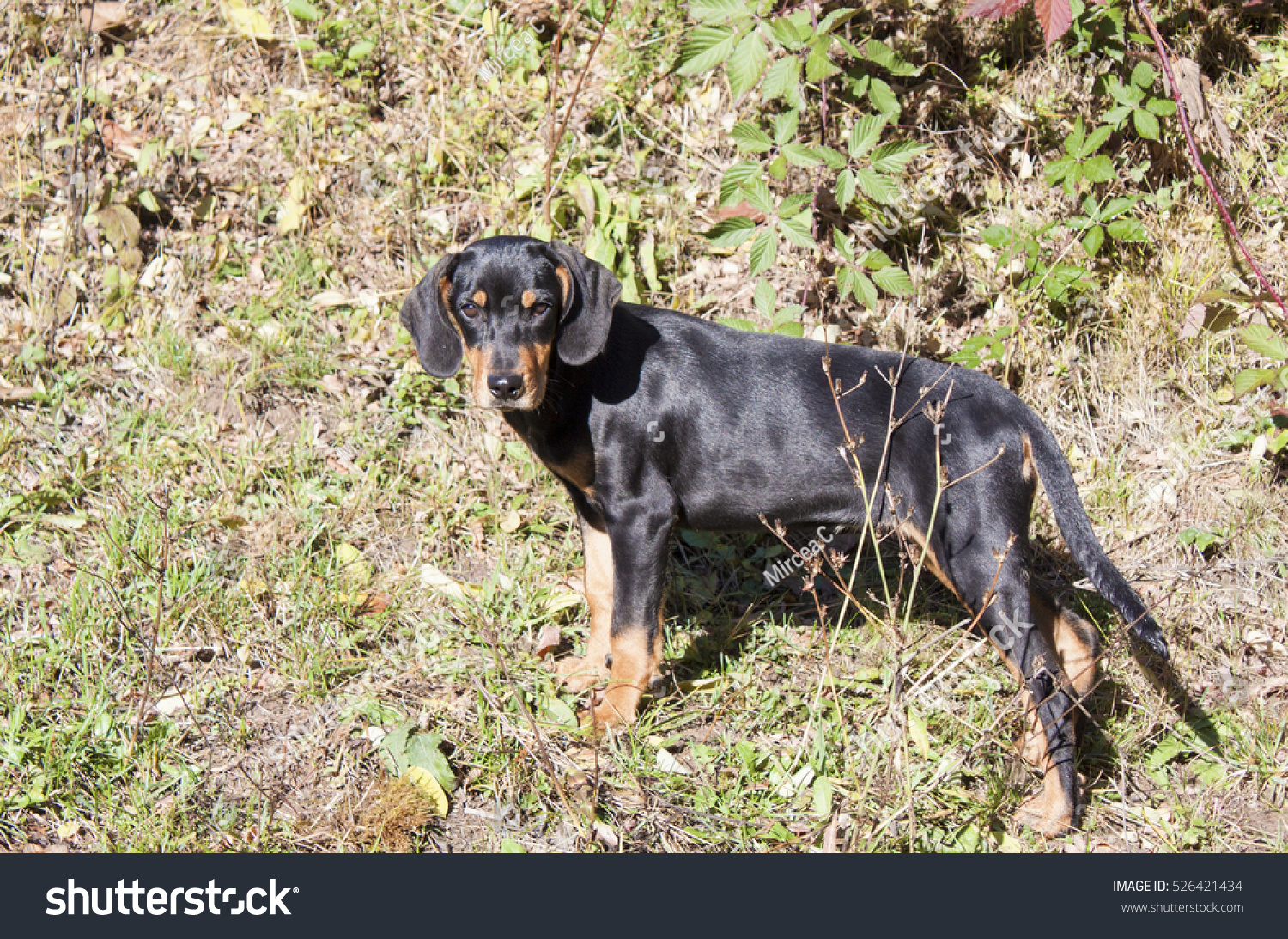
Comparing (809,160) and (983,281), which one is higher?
(809,160)

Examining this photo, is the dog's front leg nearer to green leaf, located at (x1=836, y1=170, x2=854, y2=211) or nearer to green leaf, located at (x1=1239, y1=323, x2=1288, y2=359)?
green leaf, located at (x1=836, y1=170, x2=854, y2=211)

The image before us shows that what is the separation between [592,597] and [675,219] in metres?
2.13

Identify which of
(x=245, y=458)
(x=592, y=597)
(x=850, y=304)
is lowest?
(x=592, y=597)

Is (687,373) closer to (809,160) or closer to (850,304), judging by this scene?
(809,160)

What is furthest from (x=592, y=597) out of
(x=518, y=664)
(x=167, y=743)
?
(x=167, y=743)

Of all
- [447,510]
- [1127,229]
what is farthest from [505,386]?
[1127,229]

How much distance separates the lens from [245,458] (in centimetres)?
472

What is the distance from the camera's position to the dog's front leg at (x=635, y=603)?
12.0ft

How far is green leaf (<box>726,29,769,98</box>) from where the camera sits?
4.01 m

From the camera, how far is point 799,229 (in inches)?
169

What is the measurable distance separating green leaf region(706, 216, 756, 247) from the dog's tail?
137 cm

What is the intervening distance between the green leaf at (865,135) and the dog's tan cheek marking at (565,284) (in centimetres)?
153

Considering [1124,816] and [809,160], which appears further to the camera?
[809,160]
